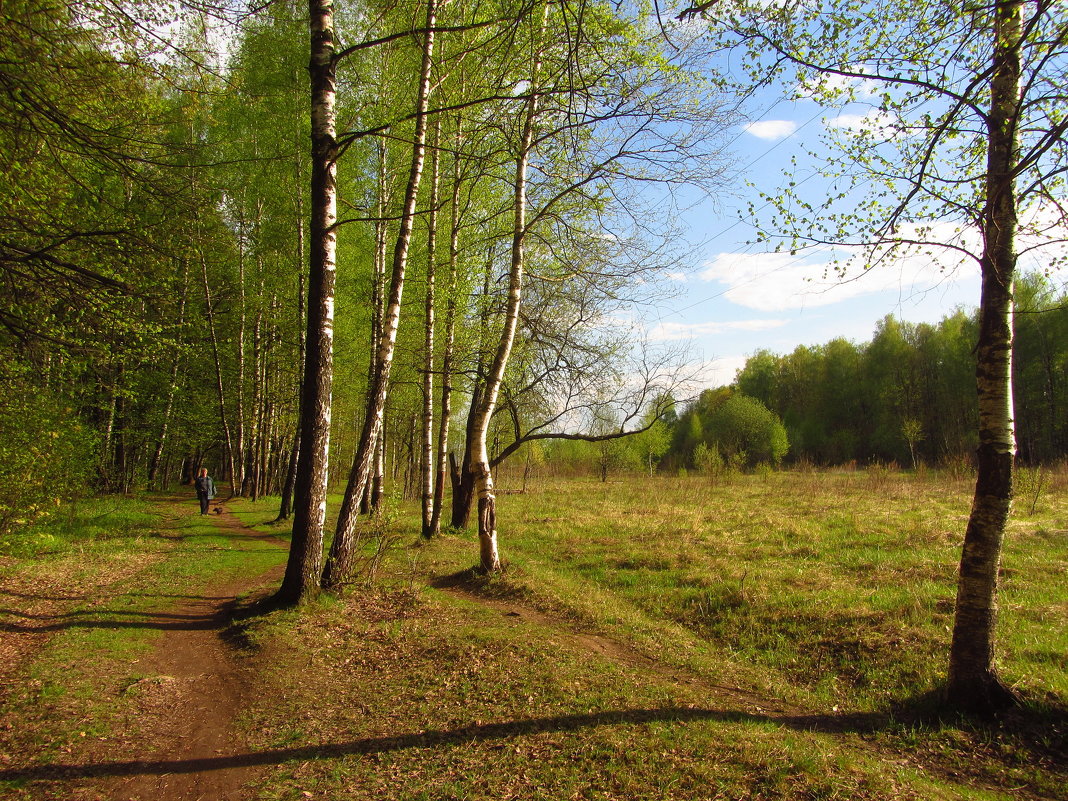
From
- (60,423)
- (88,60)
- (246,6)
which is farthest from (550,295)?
(60,423)

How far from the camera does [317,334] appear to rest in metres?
6.68

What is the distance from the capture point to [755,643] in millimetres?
6695

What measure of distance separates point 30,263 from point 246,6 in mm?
3162

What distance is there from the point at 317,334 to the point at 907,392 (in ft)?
181

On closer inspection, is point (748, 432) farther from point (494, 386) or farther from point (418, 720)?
point (418, 720)

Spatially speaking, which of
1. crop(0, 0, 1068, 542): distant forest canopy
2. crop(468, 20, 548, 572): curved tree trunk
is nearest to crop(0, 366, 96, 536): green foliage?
crop(0, 0, 1068, 542): distant forest canopy

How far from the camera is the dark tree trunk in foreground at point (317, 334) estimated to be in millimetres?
6633

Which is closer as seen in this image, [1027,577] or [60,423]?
[1027,577]

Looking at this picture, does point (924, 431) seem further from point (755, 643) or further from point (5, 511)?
point (5, 511)

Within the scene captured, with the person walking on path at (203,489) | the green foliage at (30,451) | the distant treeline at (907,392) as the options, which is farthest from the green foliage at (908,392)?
the green foliage at (30,451)

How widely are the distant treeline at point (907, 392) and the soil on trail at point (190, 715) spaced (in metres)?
35.0

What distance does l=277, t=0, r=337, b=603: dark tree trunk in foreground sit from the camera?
663 cm

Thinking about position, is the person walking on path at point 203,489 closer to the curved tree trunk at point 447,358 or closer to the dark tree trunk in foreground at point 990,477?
the curved tree trunk at point 447,358

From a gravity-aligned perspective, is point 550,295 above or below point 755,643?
above
